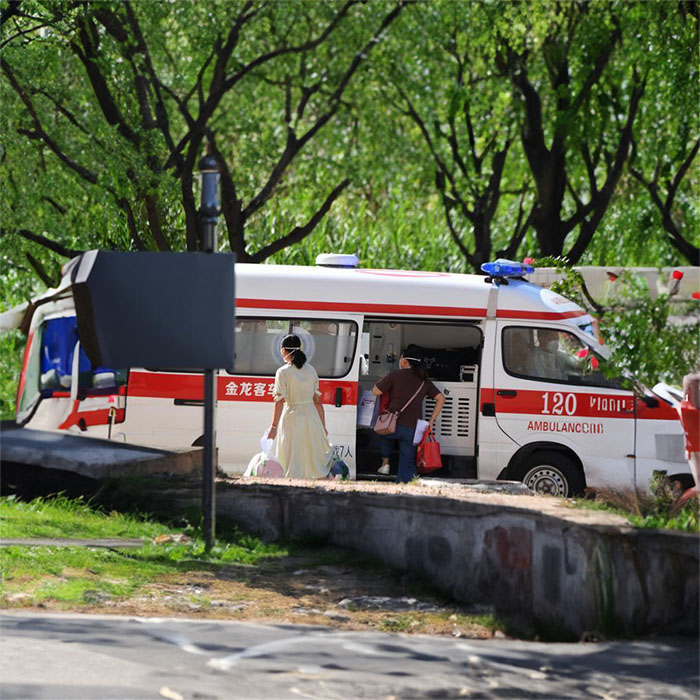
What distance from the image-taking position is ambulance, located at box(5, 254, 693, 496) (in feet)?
45.1

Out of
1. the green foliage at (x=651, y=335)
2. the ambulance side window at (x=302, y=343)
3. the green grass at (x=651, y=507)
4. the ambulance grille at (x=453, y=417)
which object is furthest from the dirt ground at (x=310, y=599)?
the ambulance grille at (x=453, y=417)

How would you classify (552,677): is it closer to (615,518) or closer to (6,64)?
(615,518)

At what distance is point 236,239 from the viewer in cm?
2070

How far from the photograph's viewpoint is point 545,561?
331 inches

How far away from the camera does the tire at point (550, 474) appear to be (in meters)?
13.8

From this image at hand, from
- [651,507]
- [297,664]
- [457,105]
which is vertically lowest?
[297,664]

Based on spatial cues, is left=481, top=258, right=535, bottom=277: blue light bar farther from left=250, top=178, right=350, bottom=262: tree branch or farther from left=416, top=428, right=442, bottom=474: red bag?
left=250, top=178, right=350, bottom=262: tree branch

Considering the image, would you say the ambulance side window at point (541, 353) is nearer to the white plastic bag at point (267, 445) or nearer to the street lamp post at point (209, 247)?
the white plastic bag at point (267, 445)

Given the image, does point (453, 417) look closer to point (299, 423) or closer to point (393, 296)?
point (393, 296)

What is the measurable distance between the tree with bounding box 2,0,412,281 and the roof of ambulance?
12.3ft

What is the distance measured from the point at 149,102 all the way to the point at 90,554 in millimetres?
11269

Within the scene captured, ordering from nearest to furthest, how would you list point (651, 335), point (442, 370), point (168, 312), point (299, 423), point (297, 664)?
point (297, 664)
point (168, 312)
point (651, 335)
point (299, 423)
point (442, 370)

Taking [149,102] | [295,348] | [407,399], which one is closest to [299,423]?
[295,348]

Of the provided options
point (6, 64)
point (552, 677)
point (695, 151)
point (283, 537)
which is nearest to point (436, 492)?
point (283, 537)
